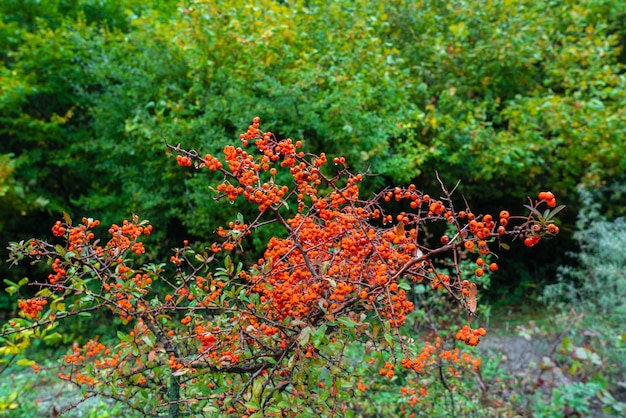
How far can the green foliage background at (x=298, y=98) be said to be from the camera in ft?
15.8

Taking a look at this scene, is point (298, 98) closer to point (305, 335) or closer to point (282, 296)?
point (282, 296)

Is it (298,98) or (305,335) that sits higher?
(305,335)

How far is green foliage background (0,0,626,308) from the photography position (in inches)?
190

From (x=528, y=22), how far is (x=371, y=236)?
20.0ft

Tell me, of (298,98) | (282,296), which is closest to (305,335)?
(282,296)

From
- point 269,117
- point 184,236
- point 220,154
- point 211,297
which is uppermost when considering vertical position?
point 211,297

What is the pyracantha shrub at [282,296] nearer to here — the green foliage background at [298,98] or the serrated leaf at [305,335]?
the serrated leaf at [305,335]

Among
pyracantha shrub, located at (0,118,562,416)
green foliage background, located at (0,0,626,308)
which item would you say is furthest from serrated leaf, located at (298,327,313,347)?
green foliage background, located at (0,0,626,308)

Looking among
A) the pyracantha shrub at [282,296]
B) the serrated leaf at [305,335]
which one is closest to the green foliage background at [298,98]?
the pyracantha shrub at [282,296]

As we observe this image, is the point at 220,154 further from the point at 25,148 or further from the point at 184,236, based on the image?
the point at 25,148

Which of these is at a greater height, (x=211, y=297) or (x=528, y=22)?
(x=528, y=22)

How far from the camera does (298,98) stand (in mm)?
4656

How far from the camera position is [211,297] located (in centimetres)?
172

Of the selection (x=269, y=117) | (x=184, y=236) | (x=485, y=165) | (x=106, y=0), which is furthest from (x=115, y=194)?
(x=485, y=165)
